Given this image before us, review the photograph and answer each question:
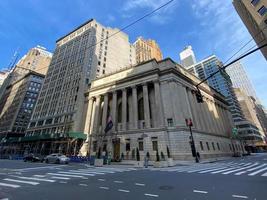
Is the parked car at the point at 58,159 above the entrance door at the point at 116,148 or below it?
below

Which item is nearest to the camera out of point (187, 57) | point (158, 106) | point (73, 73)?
point (158, 106)

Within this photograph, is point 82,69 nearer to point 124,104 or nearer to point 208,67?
point 124,104

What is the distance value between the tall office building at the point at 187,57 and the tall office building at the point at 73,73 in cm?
9352

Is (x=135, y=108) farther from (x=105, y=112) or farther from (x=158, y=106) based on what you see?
(x=105, y=112)

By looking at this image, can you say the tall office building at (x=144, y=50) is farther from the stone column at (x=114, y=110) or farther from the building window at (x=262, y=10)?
the building window at (x=262, y=10)

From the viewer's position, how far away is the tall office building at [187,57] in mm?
153625

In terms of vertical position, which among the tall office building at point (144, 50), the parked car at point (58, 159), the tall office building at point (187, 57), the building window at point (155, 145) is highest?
the tall office building at point (187, 57)

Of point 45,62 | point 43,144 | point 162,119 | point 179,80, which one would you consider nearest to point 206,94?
point 179,80

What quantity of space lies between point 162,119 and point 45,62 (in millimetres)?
108664

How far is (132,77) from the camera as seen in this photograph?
41312mm

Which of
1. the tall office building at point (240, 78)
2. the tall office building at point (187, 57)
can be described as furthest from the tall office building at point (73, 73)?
the tall office building at point (240, 78)

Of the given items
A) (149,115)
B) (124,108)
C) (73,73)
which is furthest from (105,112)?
(73,73)

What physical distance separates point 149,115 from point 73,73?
35.4 m

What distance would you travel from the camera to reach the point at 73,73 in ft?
190
